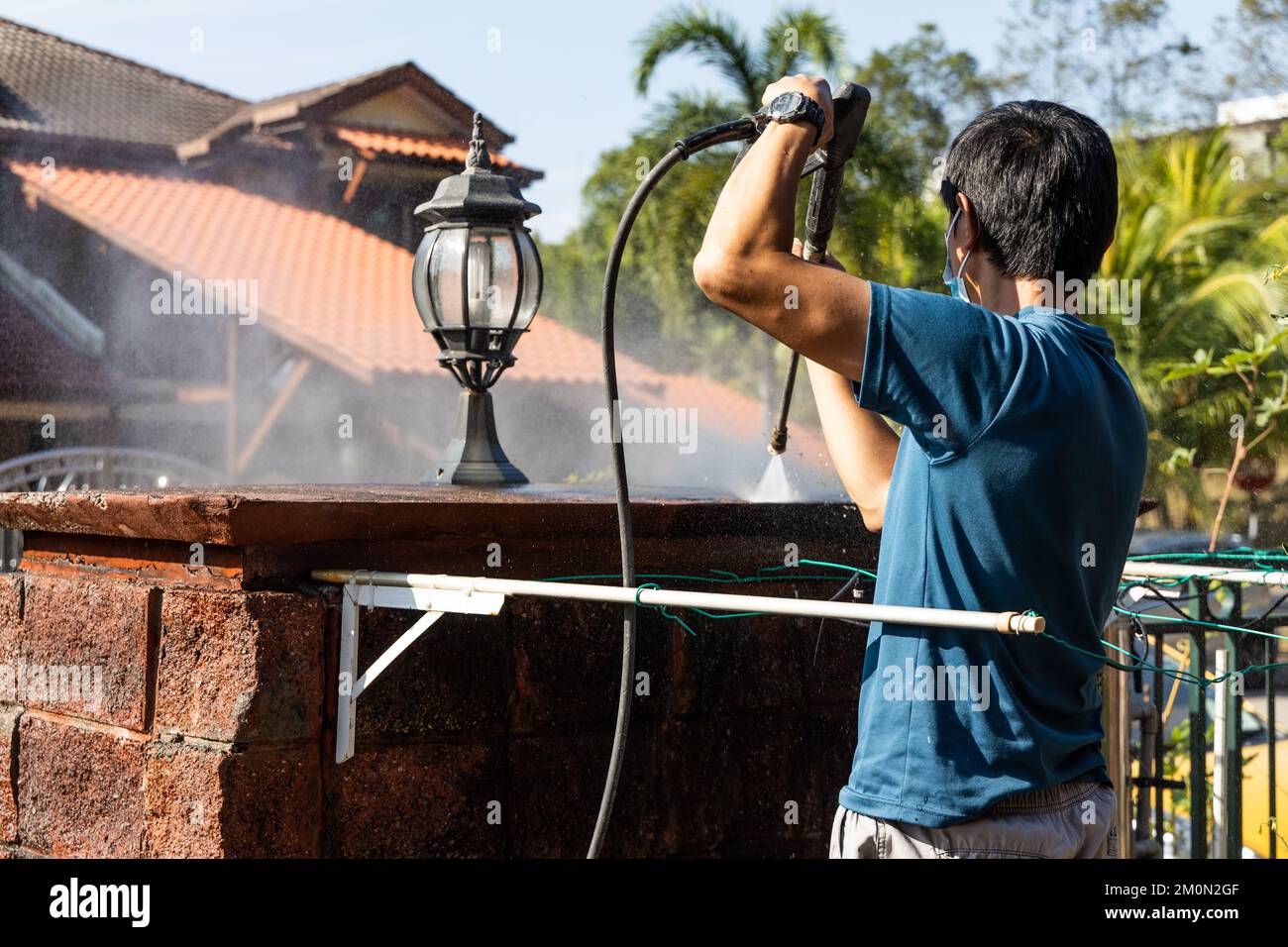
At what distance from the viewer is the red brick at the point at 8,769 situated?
3367 mm

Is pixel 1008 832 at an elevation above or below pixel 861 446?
below

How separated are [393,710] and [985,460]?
1.54 meters

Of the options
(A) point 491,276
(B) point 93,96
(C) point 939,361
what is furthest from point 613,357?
(B) point 93,96

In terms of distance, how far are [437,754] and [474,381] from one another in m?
1.56

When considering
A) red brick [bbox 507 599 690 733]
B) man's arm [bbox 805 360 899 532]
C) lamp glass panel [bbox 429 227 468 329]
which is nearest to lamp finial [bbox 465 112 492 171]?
lamp glass panel [bbox 429 227 468 329]

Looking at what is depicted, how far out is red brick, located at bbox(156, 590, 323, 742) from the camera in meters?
2.73

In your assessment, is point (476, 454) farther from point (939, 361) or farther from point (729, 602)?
point (939, 361)

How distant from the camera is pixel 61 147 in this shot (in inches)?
761

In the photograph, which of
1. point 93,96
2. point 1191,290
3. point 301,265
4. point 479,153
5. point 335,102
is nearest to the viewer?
point 479,153

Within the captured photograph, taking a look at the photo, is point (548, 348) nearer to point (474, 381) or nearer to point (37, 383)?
point (37, 383)

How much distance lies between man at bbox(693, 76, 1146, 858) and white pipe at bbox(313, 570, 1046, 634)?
9cm

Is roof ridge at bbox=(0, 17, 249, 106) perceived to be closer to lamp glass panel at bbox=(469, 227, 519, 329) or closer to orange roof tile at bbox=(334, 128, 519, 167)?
orange roof tile at bbox=(334, 128, 519, 167)

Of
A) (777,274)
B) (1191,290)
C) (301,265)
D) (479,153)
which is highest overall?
(301,265)

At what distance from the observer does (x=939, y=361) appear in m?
1.82
